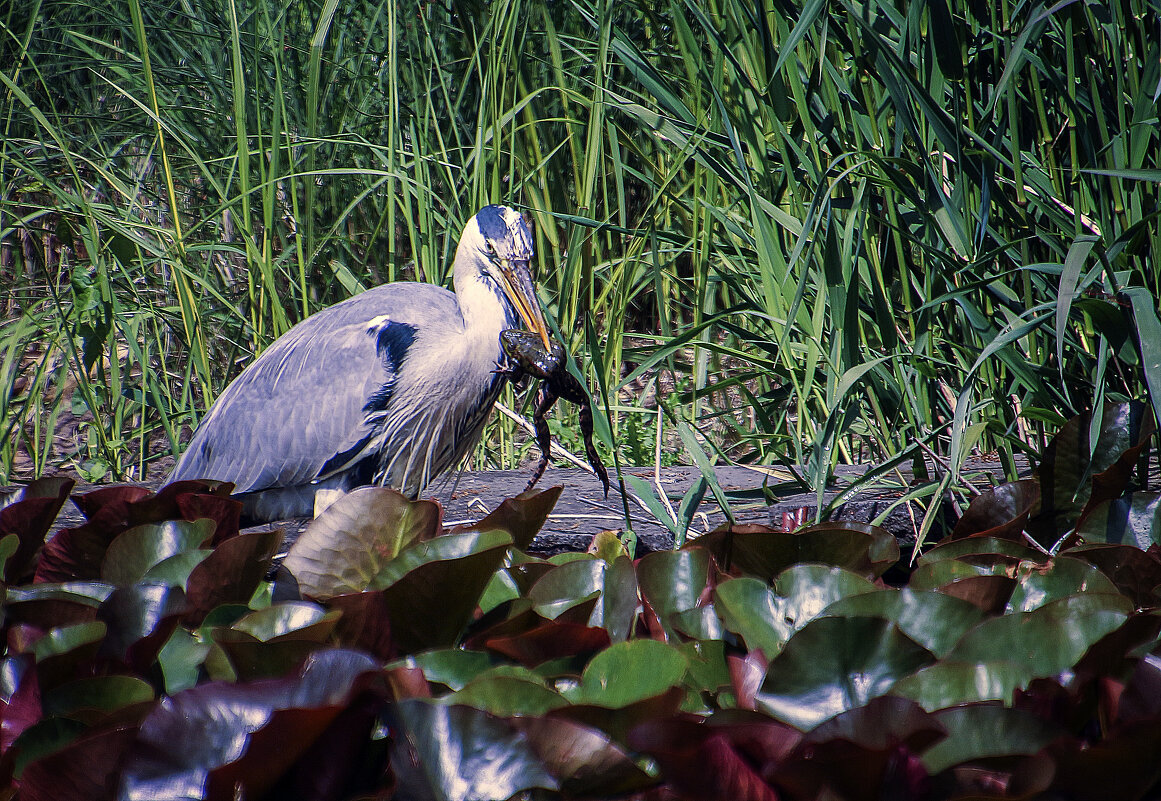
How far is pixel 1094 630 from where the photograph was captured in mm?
693

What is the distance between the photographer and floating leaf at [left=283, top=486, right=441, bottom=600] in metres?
0.91

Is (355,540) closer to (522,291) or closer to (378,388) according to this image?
(522,291)

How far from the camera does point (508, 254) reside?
2.44m

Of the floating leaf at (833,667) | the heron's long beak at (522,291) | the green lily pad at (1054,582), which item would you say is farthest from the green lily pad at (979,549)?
the heron's long beak at (522,291)

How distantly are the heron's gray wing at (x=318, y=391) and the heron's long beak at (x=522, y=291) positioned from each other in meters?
0.26

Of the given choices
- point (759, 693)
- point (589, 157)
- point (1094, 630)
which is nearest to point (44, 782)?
point (759, 693)

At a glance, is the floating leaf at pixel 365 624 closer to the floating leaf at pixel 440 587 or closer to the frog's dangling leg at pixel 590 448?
the floating leaf at pixel 440 587

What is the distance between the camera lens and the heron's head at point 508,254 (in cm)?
242

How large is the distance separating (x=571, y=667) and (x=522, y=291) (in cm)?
175

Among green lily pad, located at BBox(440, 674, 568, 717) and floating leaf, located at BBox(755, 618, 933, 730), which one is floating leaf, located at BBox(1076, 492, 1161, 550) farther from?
green lily pad, located at BBox(440, 674, 568, 717)

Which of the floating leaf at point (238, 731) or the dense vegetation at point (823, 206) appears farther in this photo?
the dense vegetation at point (823, 206)

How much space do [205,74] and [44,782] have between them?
329cm

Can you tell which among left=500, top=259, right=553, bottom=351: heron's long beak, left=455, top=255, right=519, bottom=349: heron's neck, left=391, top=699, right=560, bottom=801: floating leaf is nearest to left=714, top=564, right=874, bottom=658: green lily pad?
left=391, top=699, right=560, bottom=801: floating leaf

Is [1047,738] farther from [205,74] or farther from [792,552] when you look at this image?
[205,74]
